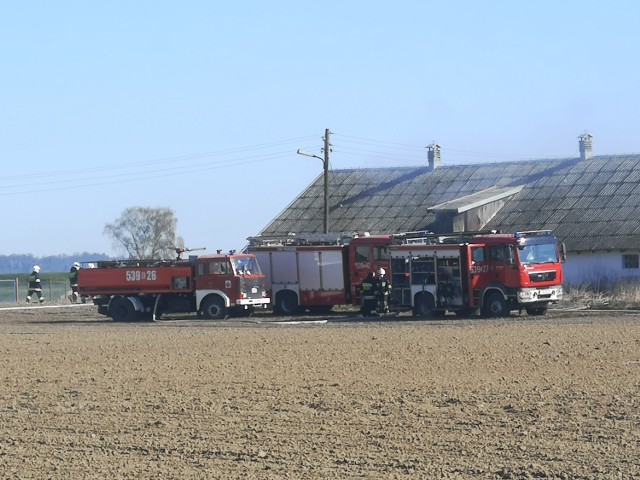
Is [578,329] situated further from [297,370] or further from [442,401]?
[442,401]

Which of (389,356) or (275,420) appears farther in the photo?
(389,356)

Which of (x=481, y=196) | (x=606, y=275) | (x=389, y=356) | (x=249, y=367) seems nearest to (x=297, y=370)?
(x=249, y=367)

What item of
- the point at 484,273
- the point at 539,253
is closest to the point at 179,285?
the point at 484,273

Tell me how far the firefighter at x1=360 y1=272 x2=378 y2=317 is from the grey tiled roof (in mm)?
13115

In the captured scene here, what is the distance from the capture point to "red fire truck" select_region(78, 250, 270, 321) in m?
39.7

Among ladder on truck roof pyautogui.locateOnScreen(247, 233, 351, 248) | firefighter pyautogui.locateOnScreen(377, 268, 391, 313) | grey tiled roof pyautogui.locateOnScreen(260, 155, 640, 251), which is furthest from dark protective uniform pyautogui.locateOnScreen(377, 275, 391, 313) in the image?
grey tiled roof pyautogui.locateOnScreen(260, 155, 640, 251)

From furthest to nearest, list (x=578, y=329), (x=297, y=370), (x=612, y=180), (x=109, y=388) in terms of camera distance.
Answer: (x=612, y=180), (x=578, y=329), (x=297, y=370), (x=109, y=388)

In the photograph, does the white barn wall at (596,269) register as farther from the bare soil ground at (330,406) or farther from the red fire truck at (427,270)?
the bare soil ground at (330,406)

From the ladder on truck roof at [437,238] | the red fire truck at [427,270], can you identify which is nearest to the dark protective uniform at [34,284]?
the red fire truck at [427,270]

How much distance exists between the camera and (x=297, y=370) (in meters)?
21.5

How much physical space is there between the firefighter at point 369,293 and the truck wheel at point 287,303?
322 centimetres

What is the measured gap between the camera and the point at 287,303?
137 feet

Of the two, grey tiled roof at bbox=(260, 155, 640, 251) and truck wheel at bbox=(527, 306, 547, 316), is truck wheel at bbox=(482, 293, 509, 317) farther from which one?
grey tiled roof at bbox=(260, 155, 640, 251)

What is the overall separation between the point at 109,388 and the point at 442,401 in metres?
5.56
